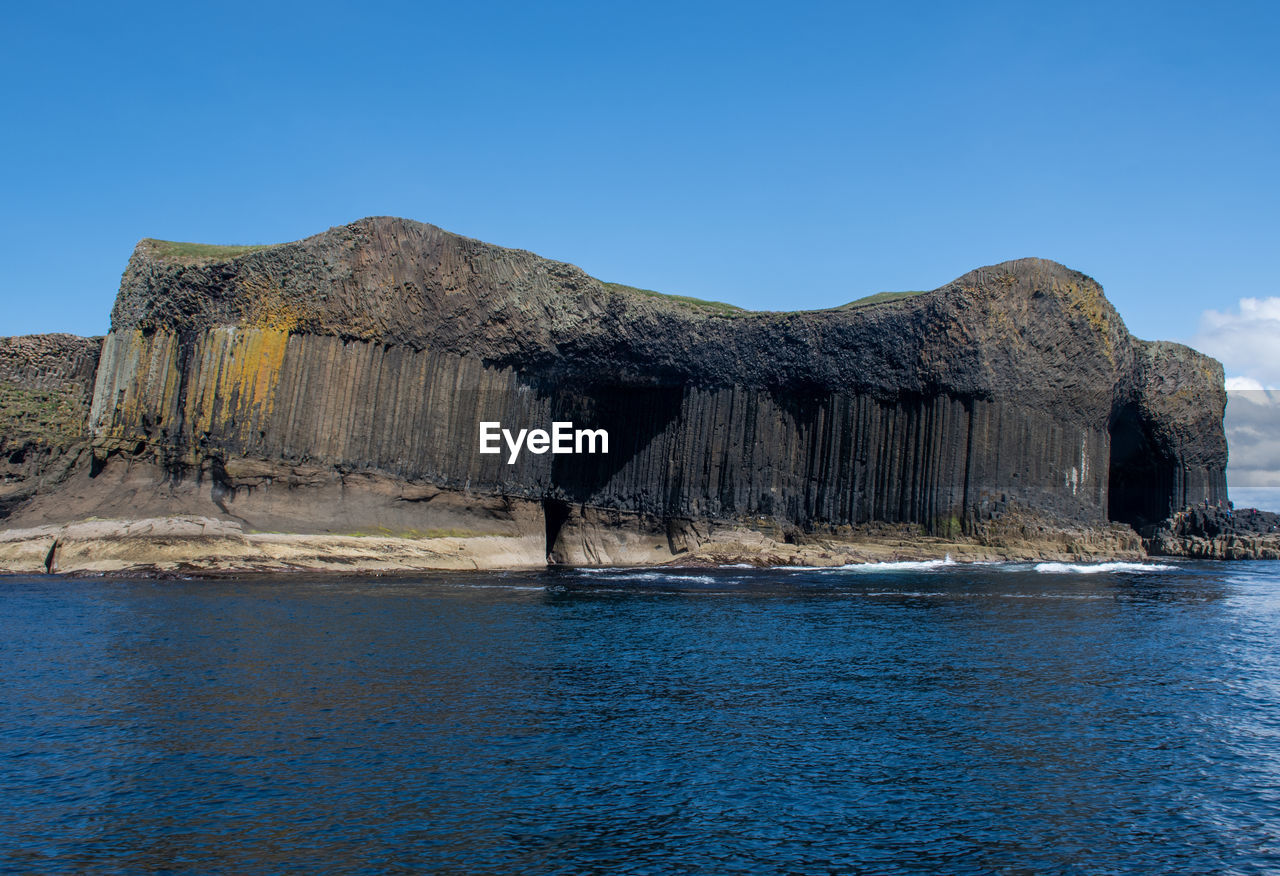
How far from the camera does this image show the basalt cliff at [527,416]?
35.3 metres

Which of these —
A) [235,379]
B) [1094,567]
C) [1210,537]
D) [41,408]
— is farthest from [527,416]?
[1210,537]

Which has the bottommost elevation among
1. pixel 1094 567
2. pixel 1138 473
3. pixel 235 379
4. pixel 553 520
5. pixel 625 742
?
pixel 625 742

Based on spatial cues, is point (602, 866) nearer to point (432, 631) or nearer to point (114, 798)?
A: point (114, 798)

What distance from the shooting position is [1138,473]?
58.5m

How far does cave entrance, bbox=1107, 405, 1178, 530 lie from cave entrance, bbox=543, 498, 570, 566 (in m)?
32.6

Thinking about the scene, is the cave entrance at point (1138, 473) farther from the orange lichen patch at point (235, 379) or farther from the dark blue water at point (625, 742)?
the orange lichen patch at point (235, 379)

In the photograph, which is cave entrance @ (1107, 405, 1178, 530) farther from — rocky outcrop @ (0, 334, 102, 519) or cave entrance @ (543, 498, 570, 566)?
rocky outcrop @ (0, 334, 102, 519)

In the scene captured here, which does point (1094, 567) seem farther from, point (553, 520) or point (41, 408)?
point (41, 408)

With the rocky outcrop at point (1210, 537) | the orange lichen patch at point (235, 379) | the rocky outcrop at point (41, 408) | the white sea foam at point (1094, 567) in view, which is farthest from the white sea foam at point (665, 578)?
the rocky outcrop at point (1210, 537)

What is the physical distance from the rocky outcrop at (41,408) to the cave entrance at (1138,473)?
5220cm

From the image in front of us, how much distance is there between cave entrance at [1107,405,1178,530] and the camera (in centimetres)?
5609

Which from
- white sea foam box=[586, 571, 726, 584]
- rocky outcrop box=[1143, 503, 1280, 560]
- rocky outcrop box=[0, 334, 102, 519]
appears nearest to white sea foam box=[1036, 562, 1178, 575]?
rocky outcrop box=[1143, 503, 1280, 560]

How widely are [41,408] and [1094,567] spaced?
45.0 meters

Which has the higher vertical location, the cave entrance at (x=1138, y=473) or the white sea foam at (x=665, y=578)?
the cave entrance at (x=1138, y=473)
